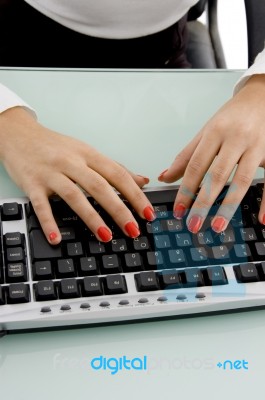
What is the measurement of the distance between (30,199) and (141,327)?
6.8 inches

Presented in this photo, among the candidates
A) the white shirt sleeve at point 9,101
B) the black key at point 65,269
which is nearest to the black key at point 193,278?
the black key at point 65,269

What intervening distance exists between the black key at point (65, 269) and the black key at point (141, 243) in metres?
0.06

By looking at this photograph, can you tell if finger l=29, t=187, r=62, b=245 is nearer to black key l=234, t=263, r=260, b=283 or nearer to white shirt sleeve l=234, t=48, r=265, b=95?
black key l=234, t=263, r=260, b=283

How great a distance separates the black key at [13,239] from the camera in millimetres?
531

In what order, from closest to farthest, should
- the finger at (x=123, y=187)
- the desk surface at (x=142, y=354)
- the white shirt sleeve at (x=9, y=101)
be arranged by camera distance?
the desk surface at (x=142, y=354) < the finger at (x=123, y=187) < the white shirt sleeve at (x=9, y=101)

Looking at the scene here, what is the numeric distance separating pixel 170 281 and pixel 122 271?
0.15ft

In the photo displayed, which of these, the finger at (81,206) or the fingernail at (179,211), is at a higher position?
the finger at (81,206)

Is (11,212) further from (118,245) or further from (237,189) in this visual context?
(237,189)

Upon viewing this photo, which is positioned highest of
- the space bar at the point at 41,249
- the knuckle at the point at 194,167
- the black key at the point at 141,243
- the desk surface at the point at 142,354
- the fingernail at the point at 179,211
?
the knuckle at the point at 194,167

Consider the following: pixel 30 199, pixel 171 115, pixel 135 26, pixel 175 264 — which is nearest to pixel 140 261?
pixel 175 264

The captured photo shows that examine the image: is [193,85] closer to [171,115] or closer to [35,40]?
[171,115]

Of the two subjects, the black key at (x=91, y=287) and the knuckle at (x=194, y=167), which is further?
the knuckle at (x=194, y=167)

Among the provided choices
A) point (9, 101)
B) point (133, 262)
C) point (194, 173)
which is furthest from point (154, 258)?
point (9, 101)

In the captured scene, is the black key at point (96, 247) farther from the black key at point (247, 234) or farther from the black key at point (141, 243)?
the black key at point (247, 234)
